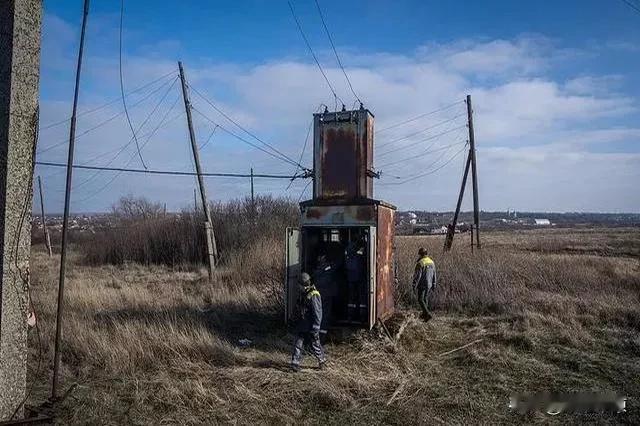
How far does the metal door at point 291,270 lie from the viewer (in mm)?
9891

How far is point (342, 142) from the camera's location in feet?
33.2

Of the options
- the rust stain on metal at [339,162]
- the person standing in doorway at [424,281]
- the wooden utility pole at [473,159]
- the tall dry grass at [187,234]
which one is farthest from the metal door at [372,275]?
the tall dry grass at [187,234]

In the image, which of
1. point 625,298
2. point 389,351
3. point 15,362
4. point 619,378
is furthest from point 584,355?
point 15,362

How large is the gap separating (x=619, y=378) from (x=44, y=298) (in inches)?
519

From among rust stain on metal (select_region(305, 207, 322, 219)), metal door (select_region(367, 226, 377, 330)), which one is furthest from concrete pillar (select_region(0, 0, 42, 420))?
metal door (select_region(367, 226, 377, 330))

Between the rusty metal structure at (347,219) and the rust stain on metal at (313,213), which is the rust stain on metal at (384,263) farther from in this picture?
the rust stain on metal at (313,213)

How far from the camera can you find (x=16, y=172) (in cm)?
459

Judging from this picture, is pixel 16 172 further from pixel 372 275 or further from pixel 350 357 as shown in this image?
pixel 372 275

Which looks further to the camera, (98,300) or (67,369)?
(98,300)

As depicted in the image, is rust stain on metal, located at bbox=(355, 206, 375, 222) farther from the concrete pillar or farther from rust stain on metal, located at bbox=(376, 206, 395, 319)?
the concrete pillar

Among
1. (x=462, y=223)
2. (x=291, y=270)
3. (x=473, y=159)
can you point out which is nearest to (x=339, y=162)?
(x=291, y=270)

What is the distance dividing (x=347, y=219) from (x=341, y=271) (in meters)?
1.32

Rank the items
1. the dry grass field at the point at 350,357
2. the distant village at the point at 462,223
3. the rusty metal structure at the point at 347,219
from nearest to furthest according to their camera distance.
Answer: the dry grass field at the point at 350,357
the rusty metal structure at the point at 347,219
the distant village at the point at 462,223

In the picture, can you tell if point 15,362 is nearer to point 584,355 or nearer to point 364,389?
point 364,389
